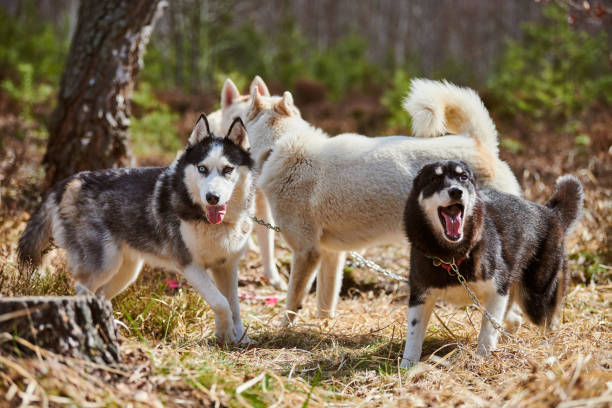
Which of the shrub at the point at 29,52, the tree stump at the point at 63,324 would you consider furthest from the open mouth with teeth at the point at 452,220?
the shrub at the point at 29,52

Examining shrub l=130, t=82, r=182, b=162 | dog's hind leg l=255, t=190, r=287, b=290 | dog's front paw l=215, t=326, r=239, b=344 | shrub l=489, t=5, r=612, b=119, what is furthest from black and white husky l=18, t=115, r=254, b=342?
shrub l=489, t=5, r=612, b=119

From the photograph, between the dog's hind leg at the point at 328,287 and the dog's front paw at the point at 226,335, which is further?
the dog's hind leg at the point at 328,287

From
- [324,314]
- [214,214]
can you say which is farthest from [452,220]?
[324,314]

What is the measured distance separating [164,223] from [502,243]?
219 centimetres

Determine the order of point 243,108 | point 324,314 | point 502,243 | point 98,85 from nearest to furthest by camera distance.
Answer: point 502,243
point 324,314
point 243,108
point 98,85

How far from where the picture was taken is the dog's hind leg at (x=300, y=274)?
4582 mm

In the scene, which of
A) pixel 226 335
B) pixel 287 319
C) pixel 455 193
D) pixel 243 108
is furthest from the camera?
pixel 243 108

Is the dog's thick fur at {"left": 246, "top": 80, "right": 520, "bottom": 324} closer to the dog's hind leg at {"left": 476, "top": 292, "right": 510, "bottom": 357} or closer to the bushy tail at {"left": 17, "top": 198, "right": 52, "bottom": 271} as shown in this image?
the dog's hind leg at {"left": 476, "top": 292, "right": 510, "bottom": 357}

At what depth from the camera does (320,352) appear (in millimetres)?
3758

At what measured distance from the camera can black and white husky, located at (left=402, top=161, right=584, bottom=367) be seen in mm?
3389

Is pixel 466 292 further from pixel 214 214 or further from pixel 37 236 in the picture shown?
pixel 37 236

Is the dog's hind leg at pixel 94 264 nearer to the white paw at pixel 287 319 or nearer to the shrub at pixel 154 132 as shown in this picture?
the white paw at pixel 287 319

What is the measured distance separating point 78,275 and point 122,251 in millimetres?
322

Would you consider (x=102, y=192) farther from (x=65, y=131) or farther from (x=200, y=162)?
(x=65, y=131)
